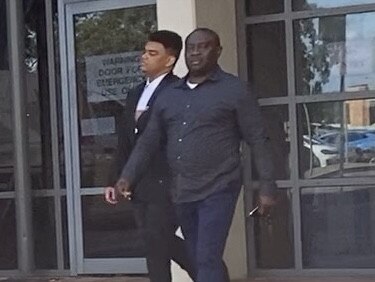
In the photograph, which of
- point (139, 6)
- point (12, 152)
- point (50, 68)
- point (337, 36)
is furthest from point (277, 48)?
point (12, 152)

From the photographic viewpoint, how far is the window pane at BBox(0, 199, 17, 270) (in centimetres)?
917

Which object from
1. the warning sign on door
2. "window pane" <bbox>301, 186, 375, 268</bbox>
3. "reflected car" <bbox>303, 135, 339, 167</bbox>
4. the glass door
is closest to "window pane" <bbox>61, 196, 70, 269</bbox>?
the glass door

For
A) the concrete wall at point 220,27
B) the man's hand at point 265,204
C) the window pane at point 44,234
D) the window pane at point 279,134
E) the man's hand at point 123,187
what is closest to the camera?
the man's hand at point 265,204

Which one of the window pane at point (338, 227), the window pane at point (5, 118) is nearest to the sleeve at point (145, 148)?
the window pane at point (338, 227)

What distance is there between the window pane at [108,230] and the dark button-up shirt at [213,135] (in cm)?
312

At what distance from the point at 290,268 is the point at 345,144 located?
45.0 inches

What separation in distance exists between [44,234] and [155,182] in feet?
11.1

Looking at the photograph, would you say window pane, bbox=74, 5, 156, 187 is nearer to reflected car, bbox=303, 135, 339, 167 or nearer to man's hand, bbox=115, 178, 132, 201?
reflected car, bbox=303, 135, 339, 167

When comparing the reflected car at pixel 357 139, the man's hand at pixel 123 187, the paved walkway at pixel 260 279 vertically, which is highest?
the reflected car at pixel 357 139

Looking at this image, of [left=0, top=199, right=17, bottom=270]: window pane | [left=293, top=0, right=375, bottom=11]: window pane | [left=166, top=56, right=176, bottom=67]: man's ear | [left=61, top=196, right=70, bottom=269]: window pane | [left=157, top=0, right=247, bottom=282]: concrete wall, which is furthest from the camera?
[left=0, top=199, right=17, bottom=270]: window pane

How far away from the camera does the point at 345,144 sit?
25.9ft

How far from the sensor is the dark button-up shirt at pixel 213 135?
5.45 meters

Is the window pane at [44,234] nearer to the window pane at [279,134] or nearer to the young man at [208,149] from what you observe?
the window pane at [279,134]

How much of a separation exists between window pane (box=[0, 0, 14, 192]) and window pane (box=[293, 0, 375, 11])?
9.39 ft
